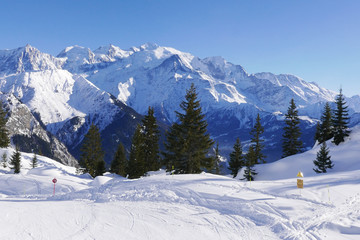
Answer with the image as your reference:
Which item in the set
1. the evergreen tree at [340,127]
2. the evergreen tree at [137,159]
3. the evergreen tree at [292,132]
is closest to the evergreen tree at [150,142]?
the evergreen tree at [137,159]

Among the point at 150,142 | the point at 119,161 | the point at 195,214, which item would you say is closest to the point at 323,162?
the point at 150,142

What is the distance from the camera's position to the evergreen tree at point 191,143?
3100cm

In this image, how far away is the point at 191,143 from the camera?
31.2 meters

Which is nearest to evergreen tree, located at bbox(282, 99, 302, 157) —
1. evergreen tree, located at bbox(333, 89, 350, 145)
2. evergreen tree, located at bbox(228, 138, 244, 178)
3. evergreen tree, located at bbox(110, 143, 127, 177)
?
evergreen tree, located at bbox(333, 89, 350, 145)

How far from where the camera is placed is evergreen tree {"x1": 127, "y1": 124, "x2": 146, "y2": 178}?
125ft

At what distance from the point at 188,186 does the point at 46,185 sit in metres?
18.9

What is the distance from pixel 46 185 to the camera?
90.7 feet

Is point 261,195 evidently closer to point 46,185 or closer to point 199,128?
point 199,128

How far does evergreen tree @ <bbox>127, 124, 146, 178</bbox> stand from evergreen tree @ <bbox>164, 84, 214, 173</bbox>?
26.9 feet

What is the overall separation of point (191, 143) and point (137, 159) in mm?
11378

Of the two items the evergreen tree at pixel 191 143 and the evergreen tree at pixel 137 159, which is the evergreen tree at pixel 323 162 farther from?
the evergreen tree at pixel 137 159

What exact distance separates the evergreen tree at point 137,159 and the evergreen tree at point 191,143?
821 cm

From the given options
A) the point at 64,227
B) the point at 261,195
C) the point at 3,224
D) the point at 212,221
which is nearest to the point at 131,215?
the point at 64,227

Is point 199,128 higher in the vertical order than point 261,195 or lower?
higher
